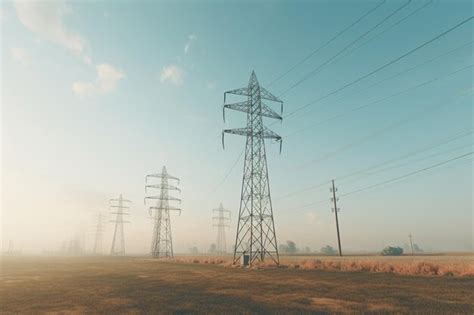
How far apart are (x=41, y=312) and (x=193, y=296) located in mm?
5768

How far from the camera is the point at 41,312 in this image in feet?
34.2

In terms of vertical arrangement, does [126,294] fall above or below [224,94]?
below

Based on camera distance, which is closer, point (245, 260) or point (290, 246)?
point (245, 260)

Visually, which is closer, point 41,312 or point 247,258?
point 41,312

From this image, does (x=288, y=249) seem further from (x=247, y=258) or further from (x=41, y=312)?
(x=41, y=312)

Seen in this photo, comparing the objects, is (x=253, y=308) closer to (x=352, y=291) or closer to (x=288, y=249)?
(x=352, y=291)

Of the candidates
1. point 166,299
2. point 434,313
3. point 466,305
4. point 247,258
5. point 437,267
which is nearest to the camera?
point 434,313

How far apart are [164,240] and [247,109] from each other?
4920cm

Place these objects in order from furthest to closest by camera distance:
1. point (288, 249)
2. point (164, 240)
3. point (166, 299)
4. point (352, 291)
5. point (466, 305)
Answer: point (288, 249) < point (164, 240) < point (352, 291) < point (166, 299) < point (466, 305)

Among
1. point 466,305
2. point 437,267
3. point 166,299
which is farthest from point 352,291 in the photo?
point 437,267

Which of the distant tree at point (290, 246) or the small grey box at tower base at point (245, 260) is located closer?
the small grey box at tower base at point (245, 260)

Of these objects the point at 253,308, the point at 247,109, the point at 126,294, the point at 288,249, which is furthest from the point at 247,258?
the point at 288,249

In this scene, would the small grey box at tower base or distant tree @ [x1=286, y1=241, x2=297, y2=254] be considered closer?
the small grey box at tower base

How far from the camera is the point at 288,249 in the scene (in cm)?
19300
